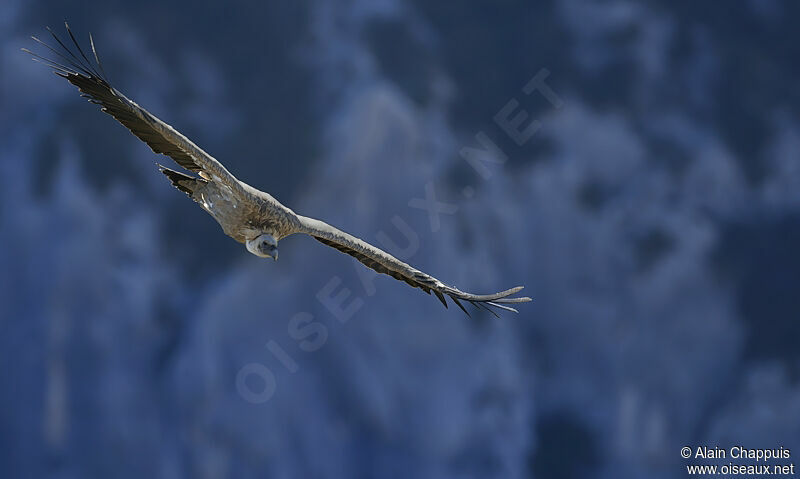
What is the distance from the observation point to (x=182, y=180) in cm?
2366

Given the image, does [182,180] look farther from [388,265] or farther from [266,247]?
[388,265]

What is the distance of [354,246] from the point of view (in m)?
25.0

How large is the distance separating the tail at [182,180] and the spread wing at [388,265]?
8.47 feet

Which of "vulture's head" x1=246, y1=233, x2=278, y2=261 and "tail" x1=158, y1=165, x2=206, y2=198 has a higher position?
"tail" x1=158, y1=165, x2=206, y2=198

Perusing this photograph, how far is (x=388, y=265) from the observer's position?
1006 inches

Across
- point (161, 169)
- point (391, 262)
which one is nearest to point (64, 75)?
point (161, 169)

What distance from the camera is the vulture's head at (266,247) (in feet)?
77.3

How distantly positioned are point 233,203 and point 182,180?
4.70 ft

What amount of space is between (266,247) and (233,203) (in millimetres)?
1266

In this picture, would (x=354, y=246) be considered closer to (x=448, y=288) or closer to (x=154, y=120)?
(x=448, y=288)

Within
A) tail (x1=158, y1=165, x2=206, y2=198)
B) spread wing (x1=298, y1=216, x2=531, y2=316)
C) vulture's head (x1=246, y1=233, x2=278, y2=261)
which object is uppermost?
Result: spread wing (x1=298, y1=216, x2=531, y2=316)

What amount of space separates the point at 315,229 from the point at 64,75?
668 centimetres

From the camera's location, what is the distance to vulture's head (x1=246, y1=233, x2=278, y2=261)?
2356 cm

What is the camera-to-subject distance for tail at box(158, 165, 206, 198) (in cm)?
2353
